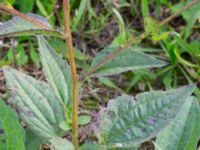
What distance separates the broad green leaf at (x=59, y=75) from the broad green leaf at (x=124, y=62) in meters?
0.17

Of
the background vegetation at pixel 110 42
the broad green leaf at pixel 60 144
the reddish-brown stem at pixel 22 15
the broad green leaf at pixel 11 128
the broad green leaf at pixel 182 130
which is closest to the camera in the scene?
the reddish-brown stem at pixel 22 15

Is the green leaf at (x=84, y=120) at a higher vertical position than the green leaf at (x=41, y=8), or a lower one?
lower

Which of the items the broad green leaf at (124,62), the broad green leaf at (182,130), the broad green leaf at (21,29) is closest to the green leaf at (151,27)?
the broad green leaf at (124,62)

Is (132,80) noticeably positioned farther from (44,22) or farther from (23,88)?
(44,22)

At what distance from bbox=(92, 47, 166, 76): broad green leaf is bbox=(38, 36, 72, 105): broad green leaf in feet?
0.57

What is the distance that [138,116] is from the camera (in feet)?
4.57

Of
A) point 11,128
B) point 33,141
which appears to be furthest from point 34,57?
point 11,128

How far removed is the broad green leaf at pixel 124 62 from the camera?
4.06 ft

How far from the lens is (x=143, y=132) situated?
54.1 inches

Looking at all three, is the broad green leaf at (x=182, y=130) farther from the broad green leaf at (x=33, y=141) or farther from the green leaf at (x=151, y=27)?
the green leaf at (x=151, y=27)

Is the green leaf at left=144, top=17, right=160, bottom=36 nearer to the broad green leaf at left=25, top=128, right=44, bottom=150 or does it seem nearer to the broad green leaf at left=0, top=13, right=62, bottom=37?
the broad green leaf at left=0, top=13, right=62, bottom=37

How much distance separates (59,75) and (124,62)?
9.8 inches

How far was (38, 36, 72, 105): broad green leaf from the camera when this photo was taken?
1424 millimetres

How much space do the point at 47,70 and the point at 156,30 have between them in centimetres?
41
